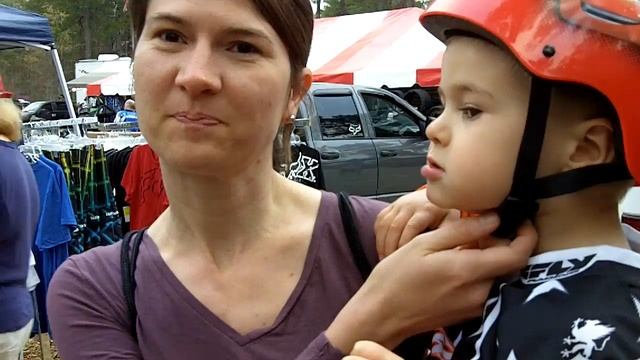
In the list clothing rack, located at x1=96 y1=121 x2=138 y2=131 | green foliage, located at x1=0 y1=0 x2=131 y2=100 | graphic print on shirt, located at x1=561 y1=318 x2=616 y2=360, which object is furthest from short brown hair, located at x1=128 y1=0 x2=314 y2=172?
green foliage, located at x1=0 y1=0 x2=131 y2=100

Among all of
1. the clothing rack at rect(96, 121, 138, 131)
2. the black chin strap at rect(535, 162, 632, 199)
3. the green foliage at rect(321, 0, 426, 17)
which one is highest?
the green foliage at rect(321, 0, 426, 17)

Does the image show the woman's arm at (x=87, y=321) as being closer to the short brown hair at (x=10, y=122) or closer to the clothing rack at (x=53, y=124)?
the short brown hair at (x=10, y=122)

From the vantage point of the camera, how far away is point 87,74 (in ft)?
92.2

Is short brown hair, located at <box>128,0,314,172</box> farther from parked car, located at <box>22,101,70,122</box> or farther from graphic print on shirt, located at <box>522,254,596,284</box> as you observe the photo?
parked car, located at <box>22,101,70,122</box>

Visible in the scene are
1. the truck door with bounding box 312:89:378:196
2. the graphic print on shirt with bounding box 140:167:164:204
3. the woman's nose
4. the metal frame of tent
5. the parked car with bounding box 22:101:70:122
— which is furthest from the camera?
the parked car with bounding box 22:101:70:122

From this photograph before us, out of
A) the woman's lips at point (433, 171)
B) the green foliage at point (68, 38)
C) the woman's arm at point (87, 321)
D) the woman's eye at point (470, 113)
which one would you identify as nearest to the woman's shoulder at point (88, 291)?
the woman's arm at point (87, 321)

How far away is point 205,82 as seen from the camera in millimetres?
1316

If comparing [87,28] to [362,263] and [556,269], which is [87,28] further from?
[556,269]

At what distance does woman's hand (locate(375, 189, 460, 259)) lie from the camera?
1.43 metres

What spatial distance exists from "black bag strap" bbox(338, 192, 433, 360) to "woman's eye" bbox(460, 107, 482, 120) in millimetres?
417

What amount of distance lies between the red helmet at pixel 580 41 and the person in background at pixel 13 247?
11.6ft

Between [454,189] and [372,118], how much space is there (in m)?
8.24

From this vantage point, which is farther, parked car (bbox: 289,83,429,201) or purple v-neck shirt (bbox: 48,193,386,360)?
parked car (bbox: 289,83,429,201)

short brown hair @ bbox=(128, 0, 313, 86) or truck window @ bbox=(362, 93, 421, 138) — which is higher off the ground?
short brown hair @ bbox=(128, 0, 313, 86)
